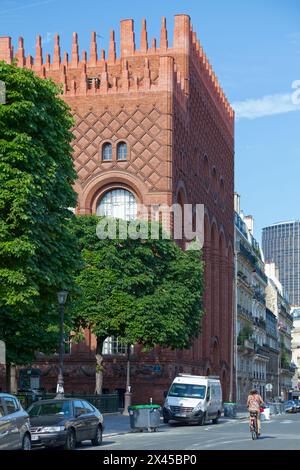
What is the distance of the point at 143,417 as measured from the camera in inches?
1469

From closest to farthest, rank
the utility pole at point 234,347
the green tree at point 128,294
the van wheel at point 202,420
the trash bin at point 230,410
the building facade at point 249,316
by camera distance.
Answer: the van wheel at point 202,420, the green tree at point 128,294, the trash bin at point 230,410, the utility pole at point 234,347, the building facade at point 249,316

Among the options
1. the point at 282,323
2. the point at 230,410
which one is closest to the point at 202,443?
the point at 230,410

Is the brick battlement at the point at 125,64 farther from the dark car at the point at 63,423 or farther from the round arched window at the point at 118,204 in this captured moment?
the dark car at the point at 63,423

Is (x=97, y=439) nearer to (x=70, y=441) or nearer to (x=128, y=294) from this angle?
(x=70, y=441)

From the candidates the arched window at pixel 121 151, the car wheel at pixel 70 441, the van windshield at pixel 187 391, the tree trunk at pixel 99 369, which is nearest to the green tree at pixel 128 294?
the tree trunk at pixel 99 369

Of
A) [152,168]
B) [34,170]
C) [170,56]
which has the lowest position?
[34,170]

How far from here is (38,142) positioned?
32406 millimetres

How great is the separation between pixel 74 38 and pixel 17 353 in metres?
30.4

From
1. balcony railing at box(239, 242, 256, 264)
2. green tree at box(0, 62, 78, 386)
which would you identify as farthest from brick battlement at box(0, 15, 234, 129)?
balcony railing at box(239, 242, 256, 264)

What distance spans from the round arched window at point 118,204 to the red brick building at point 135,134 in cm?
7

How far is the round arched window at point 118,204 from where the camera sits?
63562 mm

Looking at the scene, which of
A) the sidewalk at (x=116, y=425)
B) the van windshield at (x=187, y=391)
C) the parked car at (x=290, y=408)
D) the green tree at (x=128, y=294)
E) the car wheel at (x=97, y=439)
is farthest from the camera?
the parked car at (x=290, y=408)
